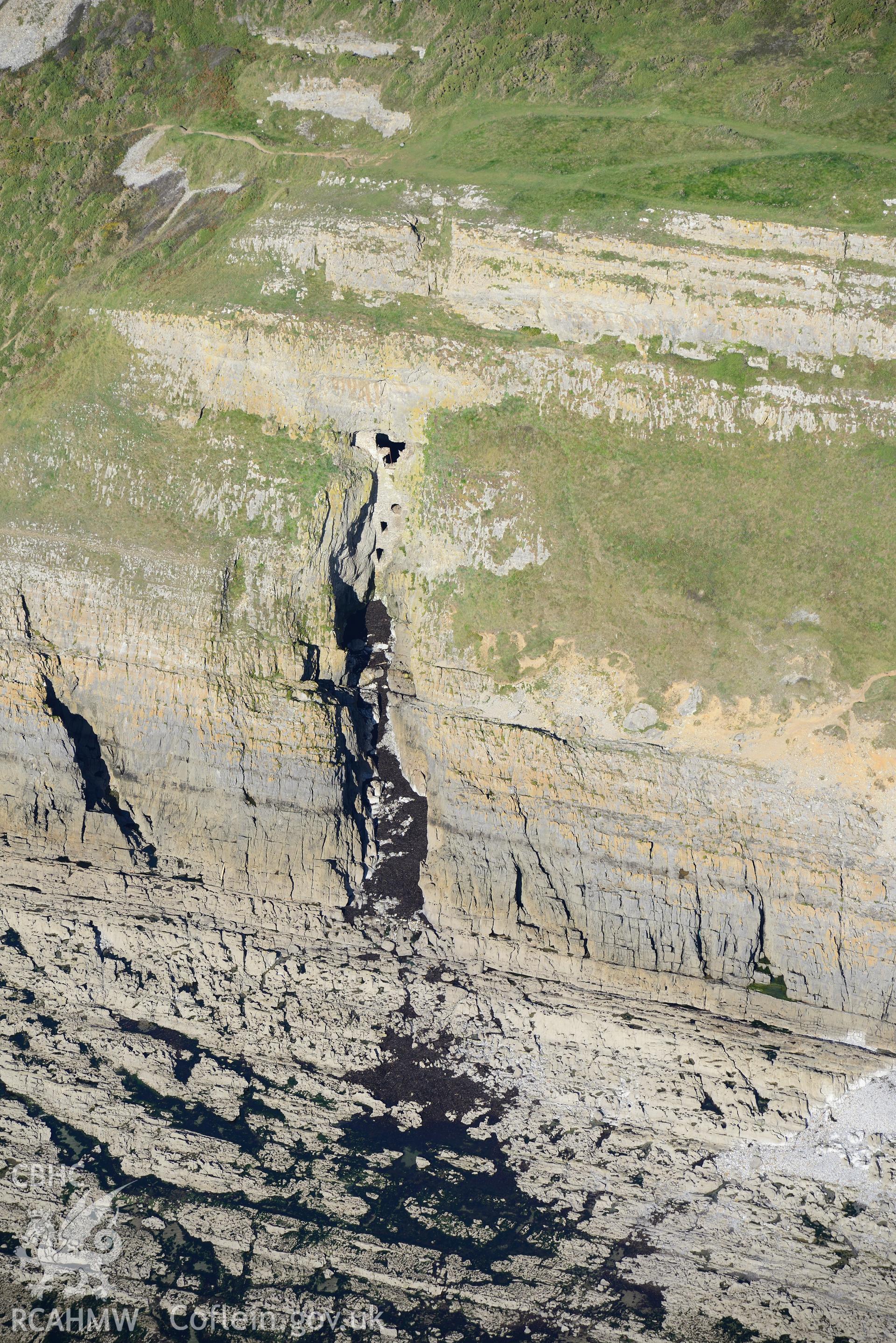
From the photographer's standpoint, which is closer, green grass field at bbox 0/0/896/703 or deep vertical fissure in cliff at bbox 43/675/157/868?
green grass field at bbox 0/0/896/703

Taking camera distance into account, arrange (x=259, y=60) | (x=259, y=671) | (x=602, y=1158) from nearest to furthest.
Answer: (x=602, y=1158) → (x=259, y=671) → (x=259, y=60)

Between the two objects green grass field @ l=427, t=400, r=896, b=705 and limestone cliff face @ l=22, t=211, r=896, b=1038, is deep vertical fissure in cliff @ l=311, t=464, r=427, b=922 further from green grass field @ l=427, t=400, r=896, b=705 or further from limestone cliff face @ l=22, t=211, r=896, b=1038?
green grass field @ l=427, t=400, r=896, b=705

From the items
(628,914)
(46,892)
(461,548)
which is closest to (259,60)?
(461,548)

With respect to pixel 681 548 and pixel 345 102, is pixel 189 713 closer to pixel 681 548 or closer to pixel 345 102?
pixel 681 548

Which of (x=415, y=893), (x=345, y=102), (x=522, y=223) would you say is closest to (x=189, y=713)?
(x=415, y=893)

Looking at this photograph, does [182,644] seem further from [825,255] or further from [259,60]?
[825,255]

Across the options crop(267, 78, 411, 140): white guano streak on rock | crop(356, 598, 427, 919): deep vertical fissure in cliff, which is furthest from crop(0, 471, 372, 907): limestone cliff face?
crop(267, 78, 411, 140): white guano streak on rock

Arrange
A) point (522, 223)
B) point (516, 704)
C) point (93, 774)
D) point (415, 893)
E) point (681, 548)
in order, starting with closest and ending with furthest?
point (681, 548) < point (522, 223) < point (516, 704) < point (93, 774) < point (415, 893)

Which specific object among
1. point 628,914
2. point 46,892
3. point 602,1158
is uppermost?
point 628,914

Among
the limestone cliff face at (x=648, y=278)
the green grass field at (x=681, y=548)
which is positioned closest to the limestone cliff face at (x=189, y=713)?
the green grass field at (x=681, y=548)
